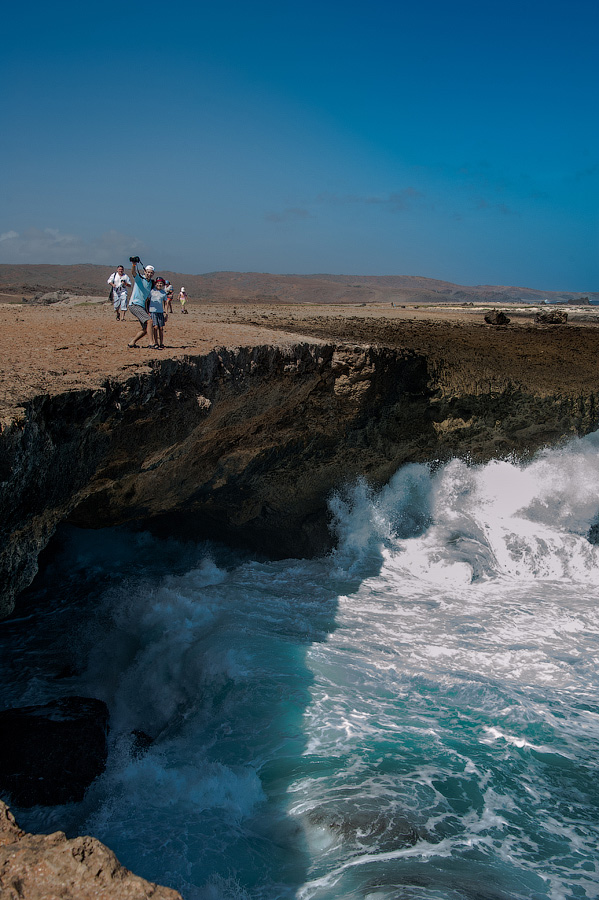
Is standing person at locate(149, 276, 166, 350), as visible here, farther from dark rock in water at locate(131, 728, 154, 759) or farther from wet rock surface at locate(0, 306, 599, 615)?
dark rock in water at locate(131, 728, 154, 759)

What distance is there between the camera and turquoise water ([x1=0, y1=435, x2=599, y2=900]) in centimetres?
444

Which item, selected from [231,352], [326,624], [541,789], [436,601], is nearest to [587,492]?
[436,601]

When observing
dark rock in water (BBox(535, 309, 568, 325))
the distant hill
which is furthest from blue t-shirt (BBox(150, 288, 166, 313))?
the distant hill

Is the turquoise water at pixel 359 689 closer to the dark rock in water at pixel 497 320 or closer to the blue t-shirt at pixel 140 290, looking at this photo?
the blue t-shirt at pixel 140 290

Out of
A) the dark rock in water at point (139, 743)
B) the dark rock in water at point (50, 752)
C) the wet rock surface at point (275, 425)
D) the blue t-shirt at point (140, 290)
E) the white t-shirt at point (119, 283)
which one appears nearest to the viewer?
the dark rock in water at point (50, 752)

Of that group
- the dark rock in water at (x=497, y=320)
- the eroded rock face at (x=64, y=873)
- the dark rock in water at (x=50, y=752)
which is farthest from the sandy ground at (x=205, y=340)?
the dark rock in water at (x=50, y=752)

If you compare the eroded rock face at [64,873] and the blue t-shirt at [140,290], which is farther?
the blue t-shirt at [140,290]

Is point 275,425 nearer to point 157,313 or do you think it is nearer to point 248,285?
point 157,313

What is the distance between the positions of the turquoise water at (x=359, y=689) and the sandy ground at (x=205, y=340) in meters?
2.25

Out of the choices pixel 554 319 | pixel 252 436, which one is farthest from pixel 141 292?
pixel 554 319

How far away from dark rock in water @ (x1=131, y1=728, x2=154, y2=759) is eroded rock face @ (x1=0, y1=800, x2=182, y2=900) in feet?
11.2

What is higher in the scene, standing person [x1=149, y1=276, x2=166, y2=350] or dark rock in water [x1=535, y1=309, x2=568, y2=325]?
dark rock in water [x1=535, y1=309, x2=568, y2=325]

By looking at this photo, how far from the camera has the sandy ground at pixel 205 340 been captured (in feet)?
18.2

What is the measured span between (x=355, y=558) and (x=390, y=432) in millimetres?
2262
